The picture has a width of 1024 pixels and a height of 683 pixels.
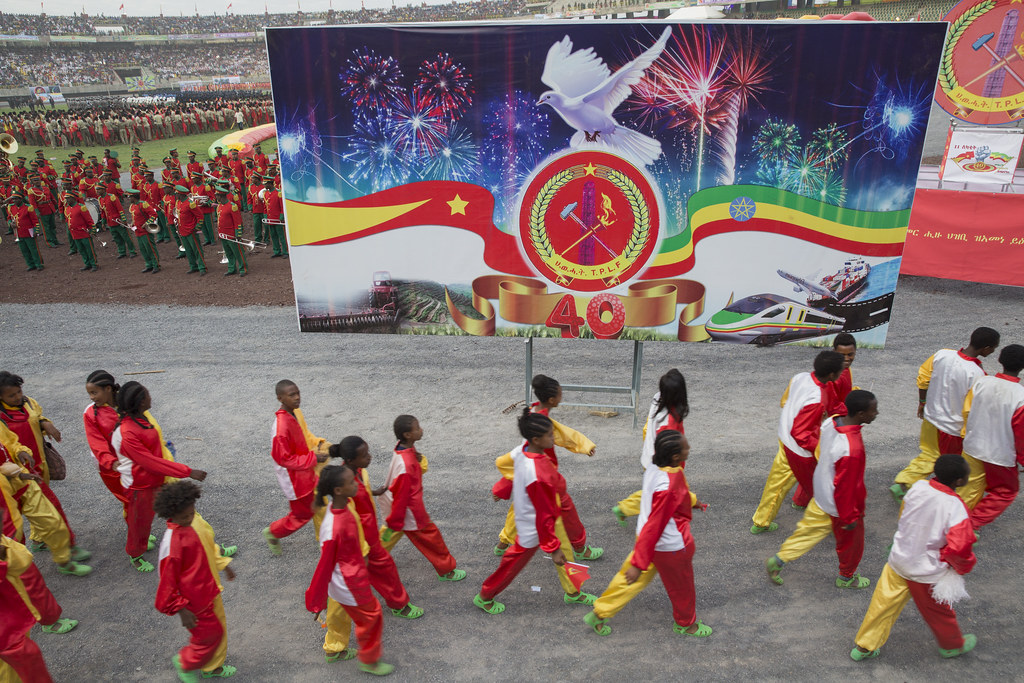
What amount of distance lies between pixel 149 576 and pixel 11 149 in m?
22.9

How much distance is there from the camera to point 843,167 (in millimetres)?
5535

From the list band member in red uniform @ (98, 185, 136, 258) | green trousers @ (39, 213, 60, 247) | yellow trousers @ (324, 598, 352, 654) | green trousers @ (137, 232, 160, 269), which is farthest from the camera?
green trousers @ (39, 213, 60, 247)

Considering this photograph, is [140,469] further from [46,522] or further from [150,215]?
[150,215]

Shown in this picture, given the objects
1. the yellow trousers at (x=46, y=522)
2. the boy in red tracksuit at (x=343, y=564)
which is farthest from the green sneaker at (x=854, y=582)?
the yellow trousers at (x=46, y=522)

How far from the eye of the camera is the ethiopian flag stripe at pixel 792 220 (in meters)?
5.66

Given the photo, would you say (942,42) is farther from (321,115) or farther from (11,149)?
(11,149)

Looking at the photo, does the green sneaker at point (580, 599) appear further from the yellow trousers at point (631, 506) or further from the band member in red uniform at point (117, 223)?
the band member in red uniform at point (117, 223)

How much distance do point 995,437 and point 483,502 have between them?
12.9ft

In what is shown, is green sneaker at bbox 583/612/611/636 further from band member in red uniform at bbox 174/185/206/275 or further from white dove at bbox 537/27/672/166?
band member in red uniform at bbox 174/185/206/275

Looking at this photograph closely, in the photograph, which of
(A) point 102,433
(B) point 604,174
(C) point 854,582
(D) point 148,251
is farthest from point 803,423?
(D) point 148,251

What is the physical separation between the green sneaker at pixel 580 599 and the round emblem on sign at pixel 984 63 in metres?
9.91

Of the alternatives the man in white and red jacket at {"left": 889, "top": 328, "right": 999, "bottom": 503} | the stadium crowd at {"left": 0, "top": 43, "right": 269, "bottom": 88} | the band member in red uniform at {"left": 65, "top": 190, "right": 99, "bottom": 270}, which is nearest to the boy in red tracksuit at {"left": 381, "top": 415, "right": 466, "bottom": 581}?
the man in white and red jacket at {"left": 889, "top": 328, "right": 999, "bottom": 503}

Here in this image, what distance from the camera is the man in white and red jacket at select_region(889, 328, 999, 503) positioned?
503 centimetres

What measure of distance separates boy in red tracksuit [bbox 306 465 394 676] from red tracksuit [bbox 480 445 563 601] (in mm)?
964
